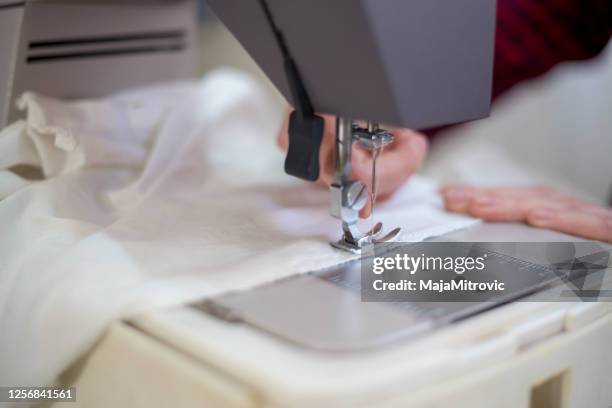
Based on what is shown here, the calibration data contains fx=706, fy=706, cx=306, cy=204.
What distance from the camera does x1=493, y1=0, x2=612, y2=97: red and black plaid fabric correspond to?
124cm

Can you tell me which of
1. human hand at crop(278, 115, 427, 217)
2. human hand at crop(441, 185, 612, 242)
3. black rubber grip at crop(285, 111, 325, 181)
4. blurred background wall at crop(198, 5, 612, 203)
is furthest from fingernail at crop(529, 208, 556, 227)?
blurred background wall at crop(198, 5, 612, 203)

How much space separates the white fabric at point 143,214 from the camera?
617 millimetres

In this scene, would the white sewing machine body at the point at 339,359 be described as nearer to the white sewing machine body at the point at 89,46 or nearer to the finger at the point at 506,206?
the finger at the point at 506,206

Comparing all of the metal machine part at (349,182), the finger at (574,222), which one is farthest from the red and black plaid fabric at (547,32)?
the metal machine part at (349,182)

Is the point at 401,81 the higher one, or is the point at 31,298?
the point at 401,81

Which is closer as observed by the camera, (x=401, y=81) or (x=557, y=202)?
(x=401, y=81)

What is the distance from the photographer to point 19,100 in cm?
89

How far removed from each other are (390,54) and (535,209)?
1.16 feet

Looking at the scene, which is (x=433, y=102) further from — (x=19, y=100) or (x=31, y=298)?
(x=19, y=100)

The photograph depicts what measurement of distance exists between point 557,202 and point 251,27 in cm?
43

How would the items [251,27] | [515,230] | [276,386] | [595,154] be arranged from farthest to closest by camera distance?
[595,154] < [515,230] < [251,27] < [276,386]

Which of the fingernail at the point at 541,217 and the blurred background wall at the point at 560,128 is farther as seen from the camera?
the blurred background wall at the point at 560,128

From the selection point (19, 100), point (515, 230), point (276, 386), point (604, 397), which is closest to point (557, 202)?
point (515, 230)

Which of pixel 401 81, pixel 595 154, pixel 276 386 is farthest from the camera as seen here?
pixel 595 154
